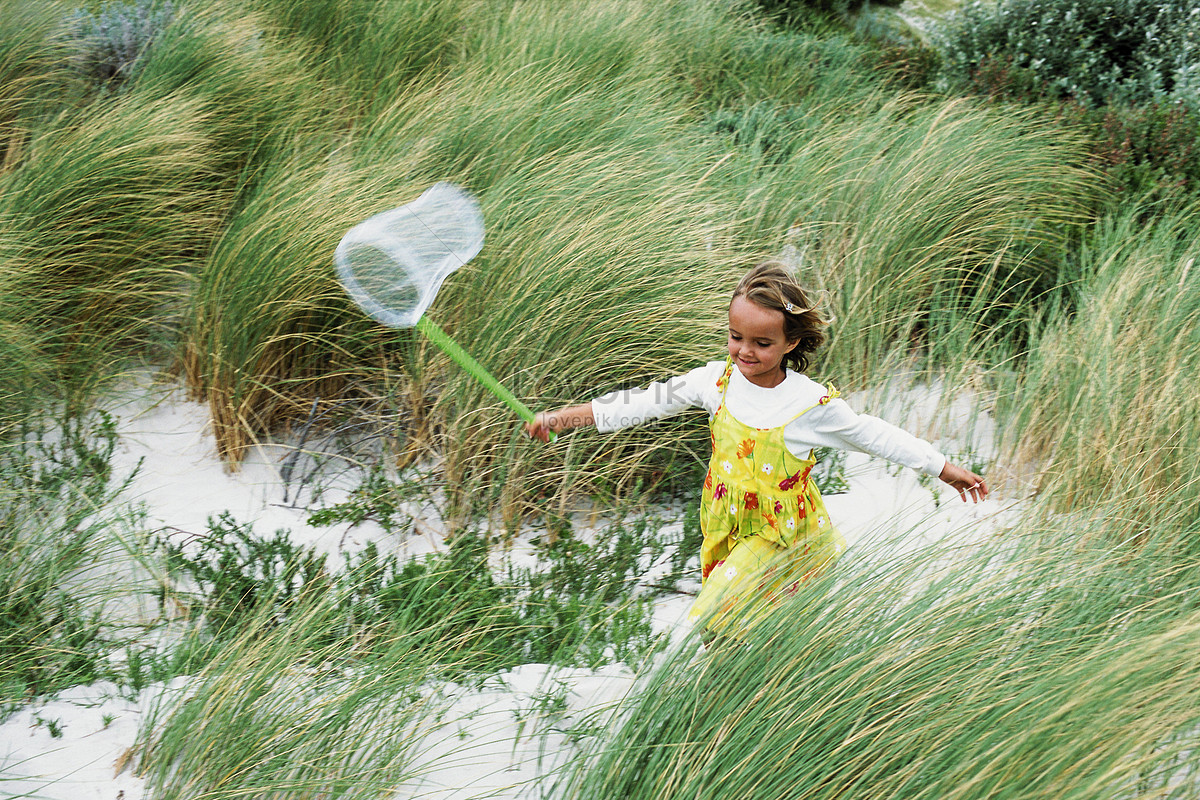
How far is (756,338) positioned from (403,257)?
1.00 metres

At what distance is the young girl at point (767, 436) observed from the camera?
7.46ft

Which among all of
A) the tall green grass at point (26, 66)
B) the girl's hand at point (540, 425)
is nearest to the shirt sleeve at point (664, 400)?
the girl's hand at point (540, 425)

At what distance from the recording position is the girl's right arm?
246 centimetres

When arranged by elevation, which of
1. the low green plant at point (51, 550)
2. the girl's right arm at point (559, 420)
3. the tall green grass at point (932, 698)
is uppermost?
the girl's right arm at point (559, 420)

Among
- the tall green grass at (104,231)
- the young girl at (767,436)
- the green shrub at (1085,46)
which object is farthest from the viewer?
the green shrub at (1085,46)

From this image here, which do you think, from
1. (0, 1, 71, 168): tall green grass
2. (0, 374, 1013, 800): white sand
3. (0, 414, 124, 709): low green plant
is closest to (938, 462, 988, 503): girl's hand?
(0, 374, 1013, 800): white sand

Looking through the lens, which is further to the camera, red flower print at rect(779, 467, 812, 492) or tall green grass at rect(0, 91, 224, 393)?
tall green grass at rect(0, 91, 224, 393)

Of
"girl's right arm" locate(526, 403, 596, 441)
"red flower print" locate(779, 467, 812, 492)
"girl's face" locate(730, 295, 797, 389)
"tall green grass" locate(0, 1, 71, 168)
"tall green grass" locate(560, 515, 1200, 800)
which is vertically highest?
"tall green grass" locate(0, 1, 71, 168)

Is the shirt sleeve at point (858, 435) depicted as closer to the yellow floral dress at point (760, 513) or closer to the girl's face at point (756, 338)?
the yellow floral dress at point (760, 513)

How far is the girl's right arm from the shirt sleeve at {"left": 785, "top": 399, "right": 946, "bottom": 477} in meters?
0.55

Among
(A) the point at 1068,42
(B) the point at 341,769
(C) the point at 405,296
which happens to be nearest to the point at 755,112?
(A) the point at 1068,42

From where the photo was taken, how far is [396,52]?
5555 mm

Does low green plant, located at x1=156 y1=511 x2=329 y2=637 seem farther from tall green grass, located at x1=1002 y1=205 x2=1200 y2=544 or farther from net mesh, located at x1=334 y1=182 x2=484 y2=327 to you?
tall green grass, located at x1=1002 y1=205 x2=1200 y2=544

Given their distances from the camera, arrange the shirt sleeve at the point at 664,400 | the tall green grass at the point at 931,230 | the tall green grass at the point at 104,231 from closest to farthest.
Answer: the shirt sleeve at the point at 664,400
the tall green grass at the point at 104,231
the tall green grass at the point at 931,230
